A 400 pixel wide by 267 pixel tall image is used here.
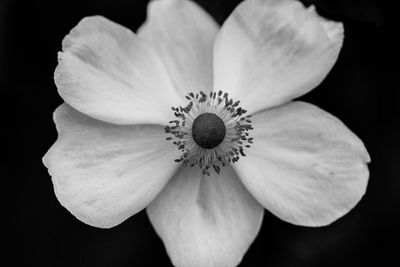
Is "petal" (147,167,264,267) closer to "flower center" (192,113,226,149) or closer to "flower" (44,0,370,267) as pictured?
"flower" (44,0,370,267)

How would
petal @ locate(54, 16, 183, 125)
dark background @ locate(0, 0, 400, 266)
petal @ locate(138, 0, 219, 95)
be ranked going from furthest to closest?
1. dark background @ locate(0, 0, 400, 266)
2. petal @ locate(138, 0, 219, 95)
3. petal @ locate(54, 16, 183, 125)

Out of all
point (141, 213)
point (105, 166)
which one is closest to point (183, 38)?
point (105, 166)


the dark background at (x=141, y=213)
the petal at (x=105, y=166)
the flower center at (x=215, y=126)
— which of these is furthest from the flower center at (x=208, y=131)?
the dark background at (x=141, y=213)

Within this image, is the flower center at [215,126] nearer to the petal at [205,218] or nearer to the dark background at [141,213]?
the petal at [205,218]

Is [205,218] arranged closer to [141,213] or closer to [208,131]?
[208,131]

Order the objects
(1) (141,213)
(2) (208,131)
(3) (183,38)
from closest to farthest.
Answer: (2) (208,131) < (3) (183,38) < (1) (141,213)

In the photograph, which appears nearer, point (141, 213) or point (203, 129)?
point (203, 129)

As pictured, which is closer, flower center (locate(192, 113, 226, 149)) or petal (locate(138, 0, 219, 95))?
flower center (locate(192, 113, 226, 149))

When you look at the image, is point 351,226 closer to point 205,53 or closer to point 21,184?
point 205,53

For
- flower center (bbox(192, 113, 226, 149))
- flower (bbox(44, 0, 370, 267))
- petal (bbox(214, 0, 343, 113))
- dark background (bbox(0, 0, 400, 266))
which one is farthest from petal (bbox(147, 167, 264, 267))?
dark background (bbox(0, 0, 400, 266))
